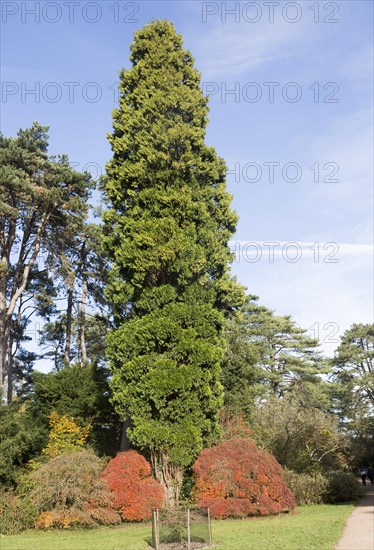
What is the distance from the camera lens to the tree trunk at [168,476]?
55.4 feet

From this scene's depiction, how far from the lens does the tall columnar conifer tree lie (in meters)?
17.1

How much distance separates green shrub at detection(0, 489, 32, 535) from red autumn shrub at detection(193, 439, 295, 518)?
5.27 m

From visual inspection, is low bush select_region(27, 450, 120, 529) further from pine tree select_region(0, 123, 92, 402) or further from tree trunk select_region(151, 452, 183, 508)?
pine tree select_region(0, 123, 92, 402)

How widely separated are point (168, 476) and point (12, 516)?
4869 mm

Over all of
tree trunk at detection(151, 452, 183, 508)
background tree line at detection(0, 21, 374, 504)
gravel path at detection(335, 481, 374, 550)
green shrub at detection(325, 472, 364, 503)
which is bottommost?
green shrub at detection(325, 472, 364, 503)

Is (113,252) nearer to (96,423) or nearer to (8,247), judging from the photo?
(96,423)

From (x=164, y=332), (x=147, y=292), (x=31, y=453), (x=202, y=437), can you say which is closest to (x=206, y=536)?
(x=202, y=437)

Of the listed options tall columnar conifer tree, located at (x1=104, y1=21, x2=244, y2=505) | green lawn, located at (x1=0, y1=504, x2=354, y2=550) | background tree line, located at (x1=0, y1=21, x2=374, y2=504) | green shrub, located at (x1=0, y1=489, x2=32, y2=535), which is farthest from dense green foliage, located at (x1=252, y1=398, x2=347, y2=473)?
green shrub, located at (x1=0, y1=489, x2=32, y2=535)

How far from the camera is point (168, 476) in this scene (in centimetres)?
1698

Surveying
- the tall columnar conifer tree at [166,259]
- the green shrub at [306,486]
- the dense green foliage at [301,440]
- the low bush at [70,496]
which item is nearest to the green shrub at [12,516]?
the low bush at [70,496]

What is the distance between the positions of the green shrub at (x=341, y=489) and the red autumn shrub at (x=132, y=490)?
8419mm

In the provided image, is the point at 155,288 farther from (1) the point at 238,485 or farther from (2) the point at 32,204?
(2) the point at 32,204

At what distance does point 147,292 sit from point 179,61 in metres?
10.1

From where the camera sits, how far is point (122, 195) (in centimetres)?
2017
